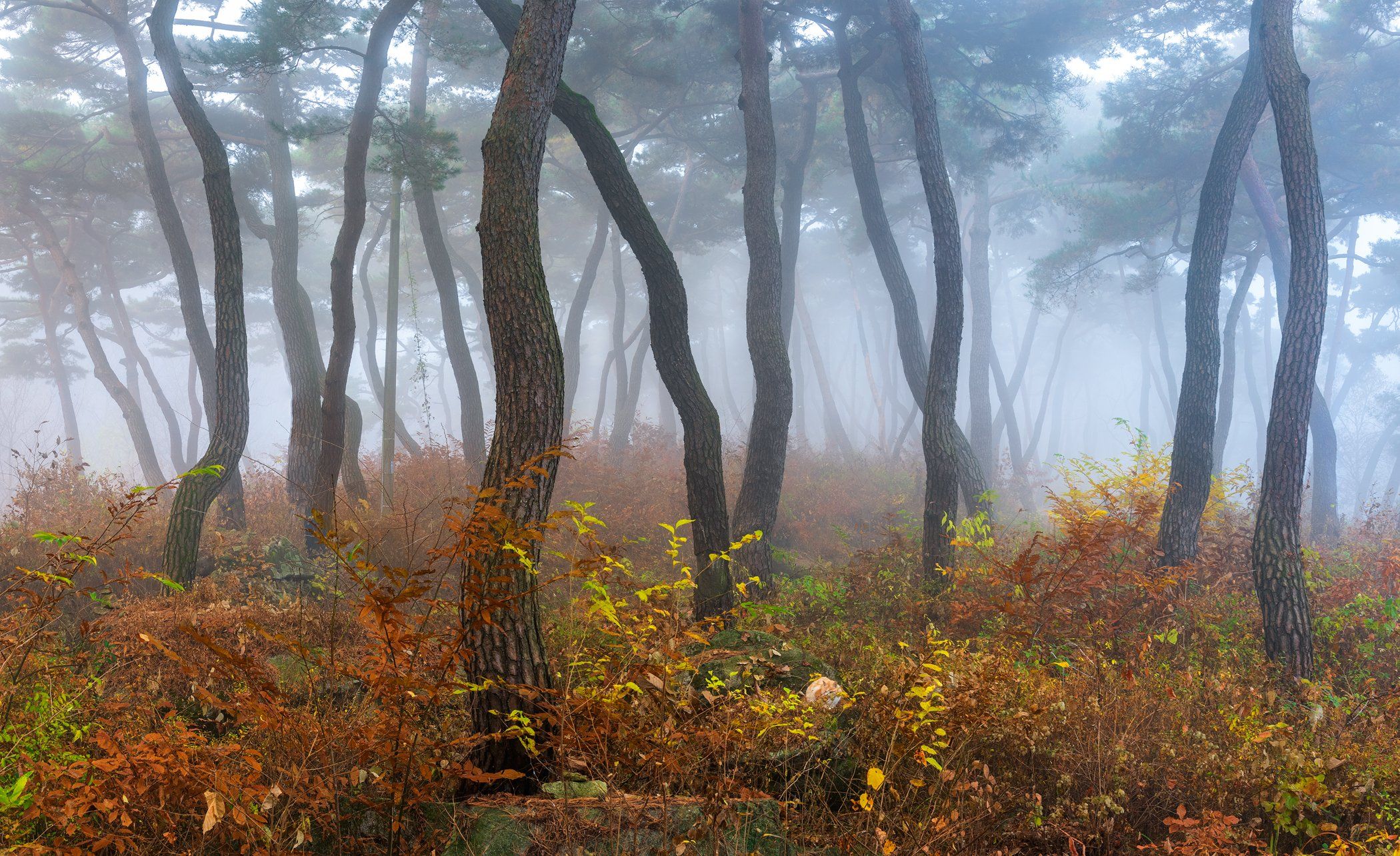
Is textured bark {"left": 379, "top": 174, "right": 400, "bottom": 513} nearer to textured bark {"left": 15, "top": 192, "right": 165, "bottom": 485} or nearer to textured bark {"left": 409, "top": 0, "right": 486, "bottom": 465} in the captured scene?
textured bark {"left": 409, "top": 0, "right": 486, "bottom": 465}

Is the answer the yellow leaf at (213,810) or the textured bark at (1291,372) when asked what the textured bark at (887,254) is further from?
the yellow leaf at (213,810)

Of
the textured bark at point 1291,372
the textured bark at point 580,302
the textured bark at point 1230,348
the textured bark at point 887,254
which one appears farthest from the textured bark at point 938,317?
the textured bark at point 1230,348

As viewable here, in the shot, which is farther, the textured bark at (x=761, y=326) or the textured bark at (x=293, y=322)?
the textured bark at (x=293, y=322)

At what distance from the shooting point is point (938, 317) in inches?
362

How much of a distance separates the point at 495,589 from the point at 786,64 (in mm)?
13936

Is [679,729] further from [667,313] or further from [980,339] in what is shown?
[980,339]

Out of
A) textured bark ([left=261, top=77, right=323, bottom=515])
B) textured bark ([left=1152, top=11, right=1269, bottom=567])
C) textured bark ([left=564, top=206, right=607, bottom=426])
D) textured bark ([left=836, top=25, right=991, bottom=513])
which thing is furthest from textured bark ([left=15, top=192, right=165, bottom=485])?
textured bark ([left=1152, top=11, right=1269, bottom=567])

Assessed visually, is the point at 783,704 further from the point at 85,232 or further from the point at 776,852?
the point at 85,232

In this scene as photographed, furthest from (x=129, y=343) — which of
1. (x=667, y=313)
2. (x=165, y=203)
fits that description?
(x=667, y=313)

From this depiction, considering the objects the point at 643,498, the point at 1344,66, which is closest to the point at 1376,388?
the point at 1344,66

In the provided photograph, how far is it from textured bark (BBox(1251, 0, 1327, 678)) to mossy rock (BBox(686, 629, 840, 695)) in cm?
452

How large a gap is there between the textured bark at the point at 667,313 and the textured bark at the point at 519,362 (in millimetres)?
1950

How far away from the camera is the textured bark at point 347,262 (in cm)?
941

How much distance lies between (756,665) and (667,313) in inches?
139
